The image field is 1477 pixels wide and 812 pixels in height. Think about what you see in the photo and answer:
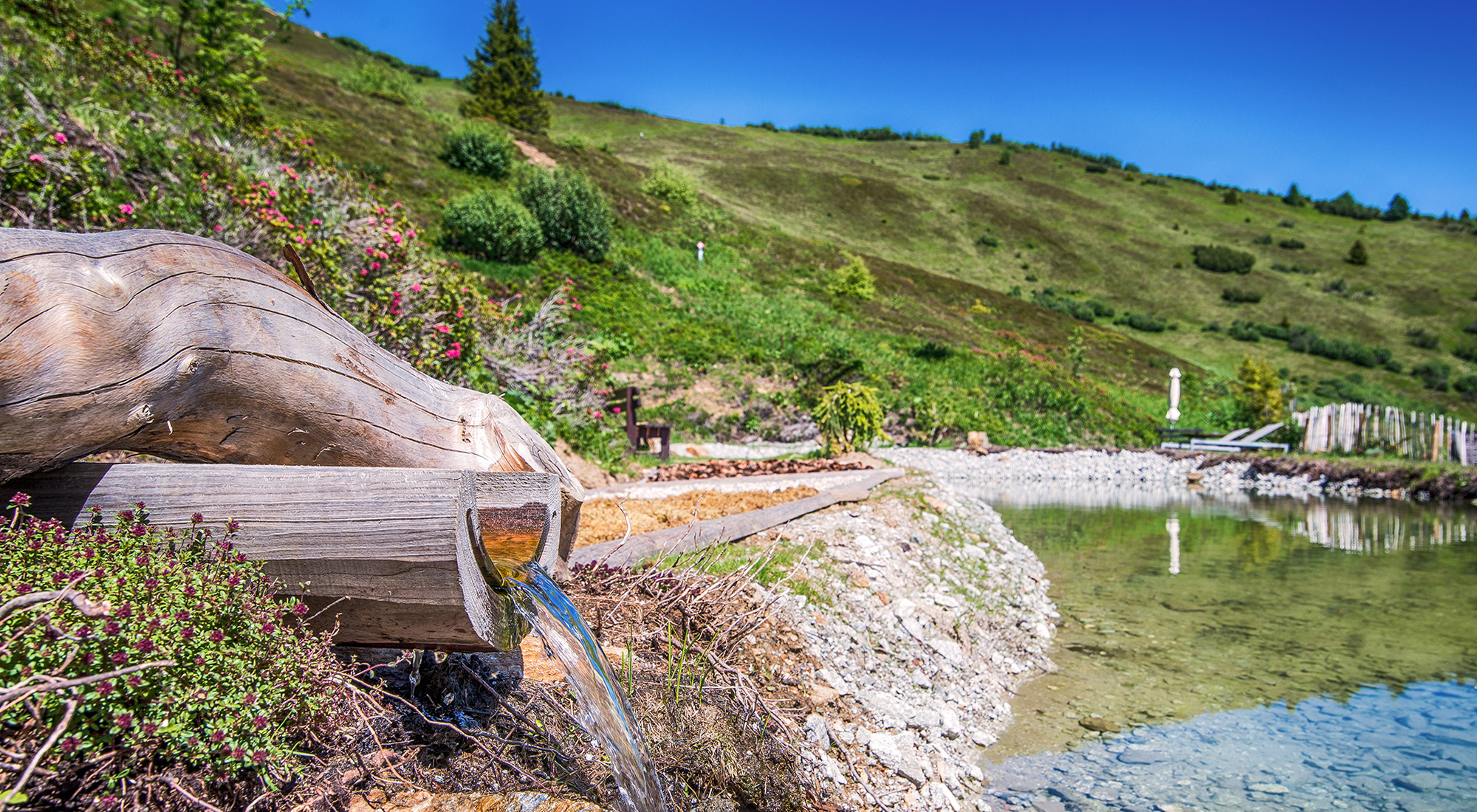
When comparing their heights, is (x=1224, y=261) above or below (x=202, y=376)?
above

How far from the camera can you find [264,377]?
2156 mm

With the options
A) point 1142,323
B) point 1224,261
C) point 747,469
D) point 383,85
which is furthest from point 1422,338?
point 383,85

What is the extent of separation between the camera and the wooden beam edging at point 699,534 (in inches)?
151

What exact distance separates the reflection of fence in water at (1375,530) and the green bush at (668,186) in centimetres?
2572

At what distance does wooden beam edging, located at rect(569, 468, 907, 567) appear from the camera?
3846mm

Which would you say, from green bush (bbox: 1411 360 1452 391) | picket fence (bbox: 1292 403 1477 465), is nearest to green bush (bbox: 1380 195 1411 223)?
green bush (bbox: 1411 360 1452 391)

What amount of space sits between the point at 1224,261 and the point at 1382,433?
41.6 meters

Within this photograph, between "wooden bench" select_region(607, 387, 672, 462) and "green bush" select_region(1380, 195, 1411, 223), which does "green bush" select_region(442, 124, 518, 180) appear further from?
"green bush" select_region(1380, 195, 1411, 223)

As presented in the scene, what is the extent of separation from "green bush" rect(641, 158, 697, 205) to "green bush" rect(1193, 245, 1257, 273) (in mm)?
40723

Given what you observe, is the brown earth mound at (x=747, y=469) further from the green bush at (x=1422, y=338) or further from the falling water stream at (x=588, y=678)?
the green bush at (x=1422, y=338)

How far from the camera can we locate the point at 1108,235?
5969 cm

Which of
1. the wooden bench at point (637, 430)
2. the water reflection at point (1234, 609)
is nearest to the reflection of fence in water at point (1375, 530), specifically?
the water reflection at point (1234, 609)

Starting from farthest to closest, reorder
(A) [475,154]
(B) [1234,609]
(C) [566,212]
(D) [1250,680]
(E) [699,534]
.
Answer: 1. (A) [475,154]
2. (C) [566,212]
3. (B) [1234,609]
4. (D) [1250,680]
5. (E) [699,534]

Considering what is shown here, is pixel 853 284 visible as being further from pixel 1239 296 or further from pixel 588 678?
pixel 1239 296
